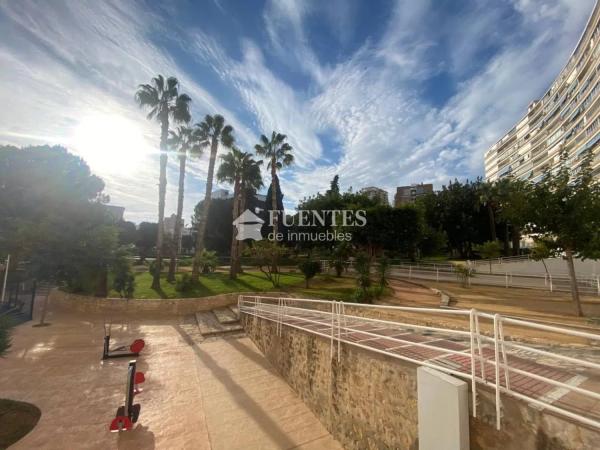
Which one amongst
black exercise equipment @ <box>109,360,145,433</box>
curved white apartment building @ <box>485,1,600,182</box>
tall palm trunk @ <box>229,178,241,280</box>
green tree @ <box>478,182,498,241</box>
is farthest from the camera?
curved white apartment building @ <box>485,1,600,182</box>

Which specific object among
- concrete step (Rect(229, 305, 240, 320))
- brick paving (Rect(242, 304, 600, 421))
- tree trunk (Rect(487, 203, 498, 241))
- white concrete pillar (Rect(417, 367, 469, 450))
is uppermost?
tree trunk (Rect(487, 203, 498, 241))

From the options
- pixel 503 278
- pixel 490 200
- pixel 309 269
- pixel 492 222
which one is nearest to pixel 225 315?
pixel 309 269

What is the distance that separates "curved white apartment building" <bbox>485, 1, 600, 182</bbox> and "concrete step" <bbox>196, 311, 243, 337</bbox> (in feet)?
92.1

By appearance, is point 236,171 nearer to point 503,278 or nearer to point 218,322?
point 218,322

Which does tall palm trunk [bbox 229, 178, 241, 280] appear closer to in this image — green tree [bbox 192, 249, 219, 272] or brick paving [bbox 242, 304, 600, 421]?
green tree [bbox 192, 249, 219, 272]

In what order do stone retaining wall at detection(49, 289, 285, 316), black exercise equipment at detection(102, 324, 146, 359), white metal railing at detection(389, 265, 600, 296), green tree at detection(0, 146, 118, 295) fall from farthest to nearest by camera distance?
1. white metal railing at detection(389, 265, 600, 296)
2. stone retaining wall at detection(49, 289, 285, 316)
3. green tree at detection(0, 146, 118, 295)
4. black exercise equipment at detection(102, 324, 146, 359)

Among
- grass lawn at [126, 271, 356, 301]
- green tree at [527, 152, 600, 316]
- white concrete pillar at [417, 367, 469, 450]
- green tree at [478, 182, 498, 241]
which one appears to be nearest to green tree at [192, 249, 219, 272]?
grass lawn at [126, 271, 356, 301]

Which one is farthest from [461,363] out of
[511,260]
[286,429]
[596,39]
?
[596,39]

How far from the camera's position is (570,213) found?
9.67m

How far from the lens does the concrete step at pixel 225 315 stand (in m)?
12.8

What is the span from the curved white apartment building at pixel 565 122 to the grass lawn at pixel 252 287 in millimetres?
21770

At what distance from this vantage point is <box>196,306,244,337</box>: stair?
11805 mm

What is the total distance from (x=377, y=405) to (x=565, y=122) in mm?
63507

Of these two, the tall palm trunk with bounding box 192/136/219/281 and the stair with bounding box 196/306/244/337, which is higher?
the tall palm trunk with bounding box 192/136/219/281
